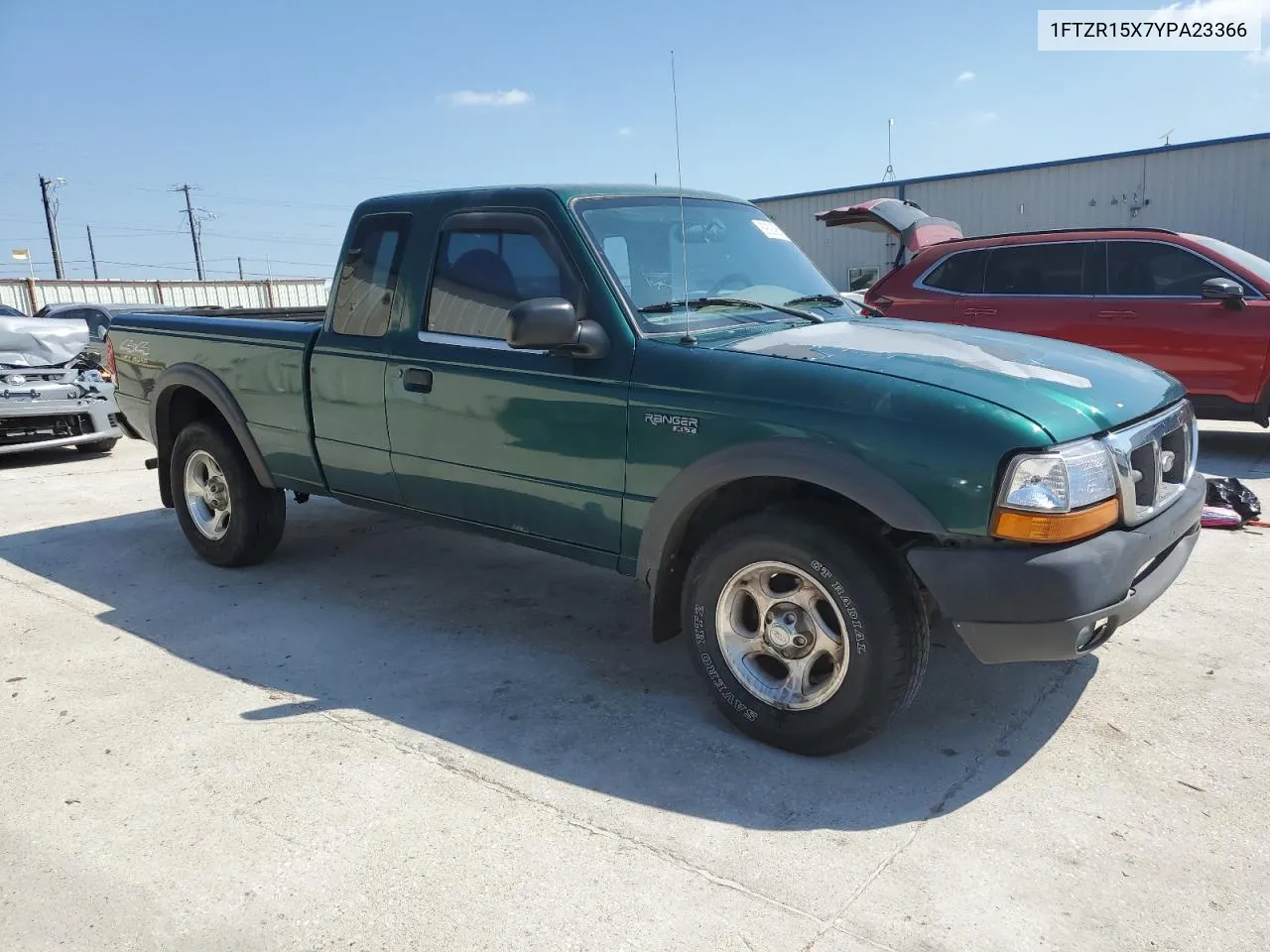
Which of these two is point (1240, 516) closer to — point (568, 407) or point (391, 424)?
point (568, 407)

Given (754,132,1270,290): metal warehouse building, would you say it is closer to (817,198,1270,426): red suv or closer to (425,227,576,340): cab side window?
(817,198,1270,426): red suv

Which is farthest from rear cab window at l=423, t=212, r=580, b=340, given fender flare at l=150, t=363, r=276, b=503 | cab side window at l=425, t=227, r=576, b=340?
fender flare at l=150, t=363, r=276, b=503

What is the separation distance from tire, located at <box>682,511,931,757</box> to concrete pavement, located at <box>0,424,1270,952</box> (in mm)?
154

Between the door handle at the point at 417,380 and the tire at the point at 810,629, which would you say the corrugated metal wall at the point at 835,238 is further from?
the tire at the point at 810,629

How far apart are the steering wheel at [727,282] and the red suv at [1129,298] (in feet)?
16.0

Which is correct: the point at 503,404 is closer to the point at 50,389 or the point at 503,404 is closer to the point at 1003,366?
the point at 1003,366

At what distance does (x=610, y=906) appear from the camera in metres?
2.43

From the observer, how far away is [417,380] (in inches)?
160

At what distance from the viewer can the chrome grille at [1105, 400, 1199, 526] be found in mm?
2840

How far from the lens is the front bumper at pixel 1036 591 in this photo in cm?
266

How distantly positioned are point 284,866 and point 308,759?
0.61 meters

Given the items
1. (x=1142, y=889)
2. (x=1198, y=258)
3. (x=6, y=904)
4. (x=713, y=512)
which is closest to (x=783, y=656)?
(x=713, y=512)

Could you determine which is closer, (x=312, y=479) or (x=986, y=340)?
(x=986, y=340)

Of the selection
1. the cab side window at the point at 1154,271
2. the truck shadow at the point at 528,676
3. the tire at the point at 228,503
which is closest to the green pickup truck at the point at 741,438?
the truck shadow at the point at 528,676
